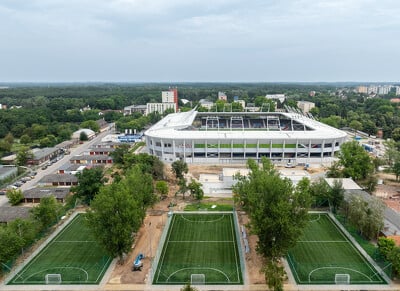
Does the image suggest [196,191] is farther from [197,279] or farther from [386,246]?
[386,246]

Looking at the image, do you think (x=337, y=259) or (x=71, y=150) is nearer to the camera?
(x=337, y=259)

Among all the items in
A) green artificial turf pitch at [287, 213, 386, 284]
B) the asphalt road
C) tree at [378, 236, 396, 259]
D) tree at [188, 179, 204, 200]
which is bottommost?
the asphalt road

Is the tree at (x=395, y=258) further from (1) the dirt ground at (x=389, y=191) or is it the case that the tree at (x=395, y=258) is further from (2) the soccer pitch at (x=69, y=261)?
(2) the soccer pitch at (x=69, y=261)

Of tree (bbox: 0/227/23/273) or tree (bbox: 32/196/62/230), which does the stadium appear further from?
tree (bbox: 0/227/23/273)

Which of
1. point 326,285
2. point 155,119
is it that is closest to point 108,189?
point 326,285

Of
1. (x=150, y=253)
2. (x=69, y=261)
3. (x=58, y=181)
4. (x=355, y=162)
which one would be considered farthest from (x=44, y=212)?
(x=355, y=162)

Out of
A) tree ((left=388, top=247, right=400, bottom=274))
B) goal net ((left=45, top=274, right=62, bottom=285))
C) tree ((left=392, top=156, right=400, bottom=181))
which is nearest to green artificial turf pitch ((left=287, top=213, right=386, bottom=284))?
tree ((left=388, top=247, right=400, bottom=274))

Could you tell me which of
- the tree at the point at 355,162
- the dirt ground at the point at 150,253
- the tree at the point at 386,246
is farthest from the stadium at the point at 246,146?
the tree at the point at 386,246

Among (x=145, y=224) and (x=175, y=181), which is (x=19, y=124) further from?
(x=145, y=224)
